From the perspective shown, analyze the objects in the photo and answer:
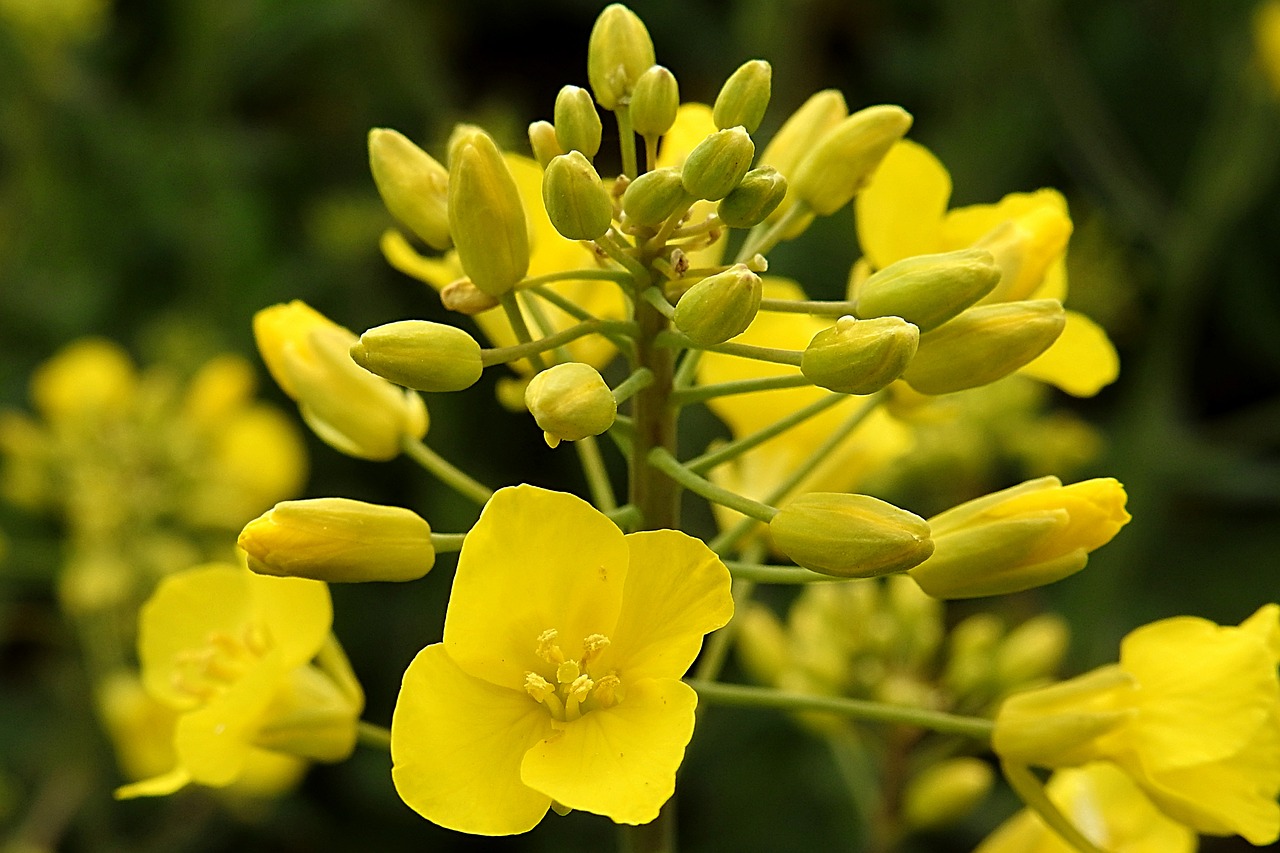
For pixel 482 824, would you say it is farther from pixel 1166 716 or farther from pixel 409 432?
pixel 1166 716

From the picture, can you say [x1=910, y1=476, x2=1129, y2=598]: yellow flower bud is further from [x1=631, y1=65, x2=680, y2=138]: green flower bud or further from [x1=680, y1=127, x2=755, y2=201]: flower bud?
[x1=631, y1=65, x2=680, y2=138]: green flower bud

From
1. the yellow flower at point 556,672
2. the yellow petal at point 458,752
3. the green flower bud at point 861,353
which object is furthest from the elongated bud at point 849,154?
A: the yellow petal at point 458,752

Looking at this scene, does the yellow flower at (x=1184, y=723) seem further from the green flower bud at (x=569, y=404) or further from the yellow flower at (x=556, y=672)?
the green flower bud at (x=569, y=404)

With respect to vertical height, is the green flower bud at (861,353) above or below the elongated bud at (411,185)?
below

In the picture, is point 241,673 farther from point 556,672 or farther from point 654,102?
point 654,102

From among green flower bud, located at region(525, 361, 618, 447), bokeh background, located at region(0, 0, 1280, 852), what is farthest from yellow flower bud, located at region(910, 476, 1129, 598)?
bokeh background, located at region(0, 0, 1280, 852)

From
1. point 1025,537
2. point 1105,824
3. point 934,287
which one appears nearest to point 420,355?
point 934,287
